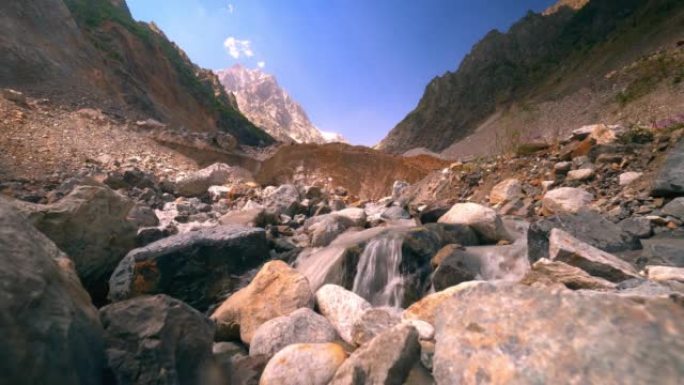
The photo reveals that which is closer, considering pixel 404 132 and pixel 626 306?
pixel 626 306

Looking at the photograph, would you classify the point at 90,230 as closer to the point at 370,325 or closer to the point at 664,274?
the point at 370,325

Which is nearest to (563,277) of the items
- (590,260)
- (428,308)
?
(590,260)

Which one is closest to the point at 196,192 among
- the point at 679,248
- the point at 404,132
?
the point at 679,248

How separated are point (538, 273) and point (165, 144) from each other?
16693 millimetres

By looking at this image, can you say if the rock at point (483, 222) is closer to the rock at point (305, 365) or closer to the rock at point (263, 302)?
the rock at point (263, 302)

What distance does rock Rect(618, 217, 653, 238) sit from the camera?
503 centimetres

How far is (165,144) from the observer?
16.8 m

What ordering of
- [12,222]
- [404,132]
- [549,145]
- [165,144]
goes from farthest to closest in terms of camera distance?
[404,132] → [165,144] → [549,145] → [12,222]

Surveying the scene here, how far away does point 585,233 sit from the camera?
502 centimetres

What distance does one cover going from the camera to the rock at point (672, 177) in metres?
5.60

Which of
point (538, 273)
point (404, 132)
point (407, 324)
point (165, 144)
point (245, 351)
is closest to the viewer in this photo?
point (407, 324)

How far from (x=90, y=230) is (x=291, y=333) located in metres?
3.64

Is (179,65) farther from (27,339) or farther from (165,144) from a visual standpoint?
(27,339)

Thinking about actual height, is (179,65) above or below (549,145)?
above
